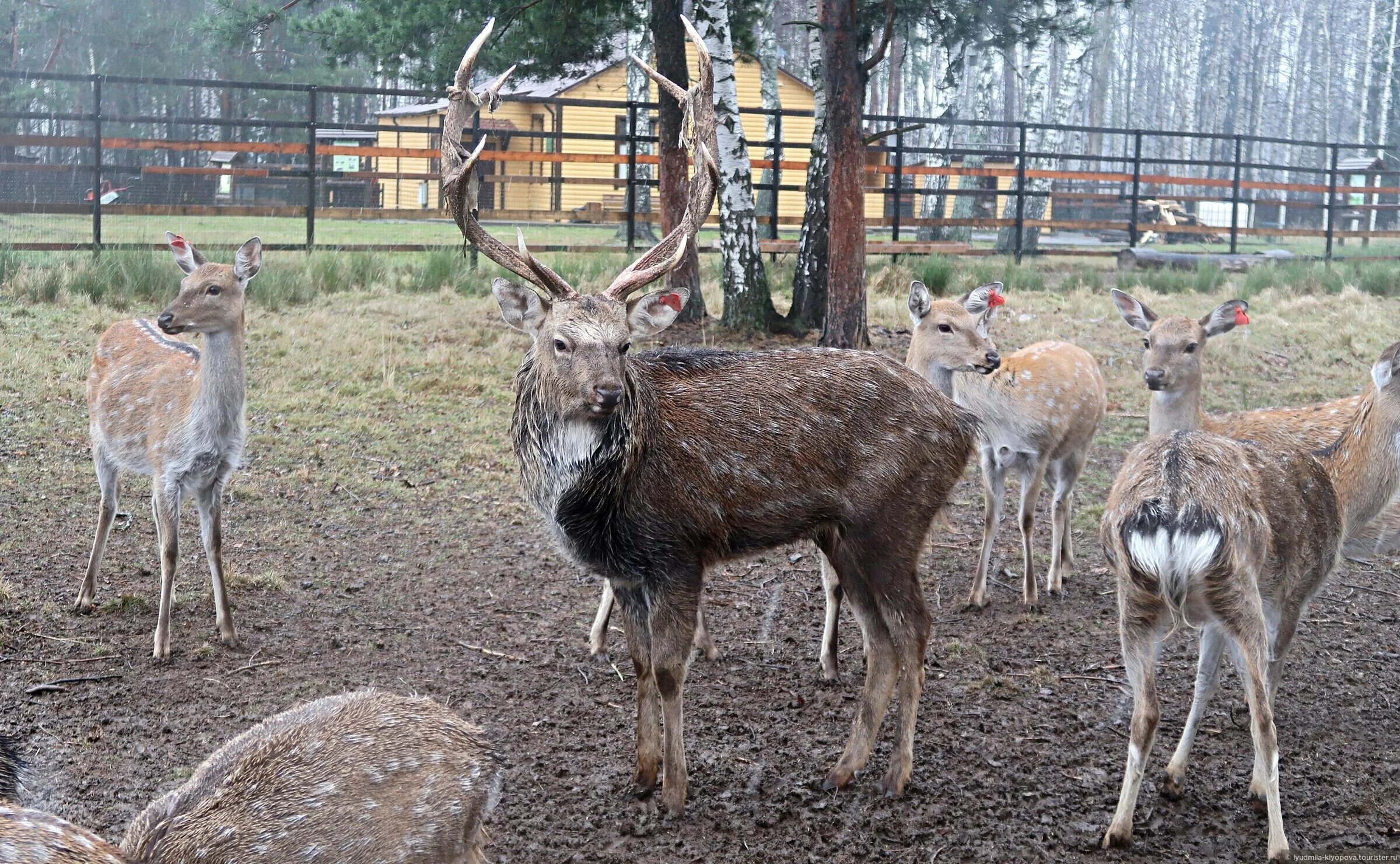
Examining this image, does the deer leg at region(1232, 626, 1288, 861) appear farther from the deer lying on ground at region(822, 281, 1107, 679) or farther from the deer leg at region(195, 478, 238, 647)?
the deer leg at region(195, 478, 238, 647)

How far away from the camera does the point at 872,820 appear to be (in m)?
4.05

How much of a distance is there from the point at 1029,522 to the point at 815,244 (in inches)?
208

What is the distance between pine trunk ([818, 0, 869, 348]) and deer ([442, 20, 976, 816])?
536 centimetres

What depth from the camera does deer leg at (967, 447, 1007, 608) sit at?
6.05 metres

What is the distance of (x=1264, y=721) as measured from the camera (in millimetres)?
3770

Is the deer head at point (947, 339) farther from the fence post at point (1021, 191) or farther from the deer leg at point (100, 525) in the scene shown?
the fence post at point (1021, 191)

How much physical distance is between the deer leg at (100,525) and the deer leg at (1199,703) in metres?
4.30

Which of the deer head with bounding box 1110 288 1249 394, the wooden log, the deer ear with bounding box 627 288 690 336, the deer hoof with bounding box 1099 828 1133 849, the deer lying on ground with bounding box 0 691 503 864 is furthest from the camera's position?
the wooden log

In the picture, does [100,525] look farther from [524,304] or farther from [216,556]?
[524,304]

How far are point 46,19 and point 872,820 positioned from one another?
33469 mm

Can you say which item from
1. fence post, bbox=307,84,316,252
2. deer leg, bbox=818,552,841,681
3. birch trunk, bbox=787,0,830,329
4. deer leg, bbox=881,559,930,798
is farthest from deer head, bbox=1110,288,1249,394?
fence post, bbox=307,84,316,252

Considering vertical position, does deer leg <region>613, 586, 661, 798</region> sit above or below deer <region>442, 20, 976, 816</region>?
below

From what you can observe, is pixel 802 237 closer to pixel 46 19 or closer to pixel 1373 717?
pixel 1373 717

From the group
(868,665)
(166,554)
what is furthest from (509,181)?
(868,665)
